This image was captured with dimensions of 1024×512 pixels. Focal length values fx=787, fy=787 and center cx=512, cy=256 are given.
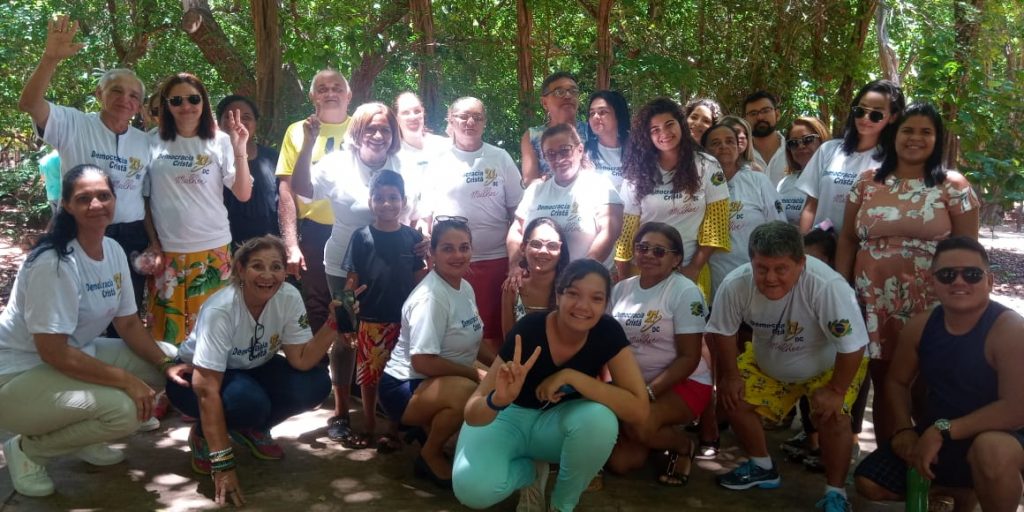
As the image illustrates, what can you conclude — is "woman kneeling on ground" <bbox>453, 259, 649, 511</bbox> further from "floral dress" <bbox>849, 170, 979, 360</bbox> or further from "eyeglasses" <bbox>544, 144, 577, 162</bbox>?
"floral dress" <bbox>849, 170, 979, 360</bbox>

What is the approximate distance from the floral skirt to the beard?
11.8 feet

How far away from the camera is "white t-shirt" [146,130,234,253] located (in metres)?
4.30

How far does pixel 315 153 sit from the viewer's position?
15.6ft

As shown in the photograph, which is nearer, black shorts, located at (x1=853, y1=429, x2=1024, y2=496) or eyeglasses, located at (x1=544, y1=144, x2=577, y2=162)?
black shorts, located at (x1=853, y1=429, x2=1024, y2=496)

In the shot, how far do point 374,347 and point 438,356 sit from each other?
0.59 m

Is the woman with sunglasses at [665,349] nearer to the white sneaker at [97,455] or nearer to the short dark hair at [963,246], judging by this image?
the short dark hair at [963,246]

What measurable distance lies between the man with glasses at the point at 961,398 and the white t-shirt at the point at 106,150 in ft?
12.4

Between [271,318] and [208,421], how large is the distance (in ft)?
1.80

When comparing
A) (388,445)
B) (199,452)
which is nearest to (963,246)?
(388,445)

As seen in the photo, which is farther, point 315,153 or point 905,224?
point 315,153

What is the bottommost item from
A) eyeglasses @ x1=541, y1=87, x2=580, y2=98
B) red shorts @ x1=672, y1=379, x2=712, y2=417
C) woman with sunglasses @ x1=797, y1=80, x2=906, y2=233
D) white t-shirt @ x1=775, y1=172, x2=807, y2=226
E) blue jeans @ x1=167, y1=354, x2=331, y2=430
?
red shorts @ x1=672, y1=379, x2=712, y2=417

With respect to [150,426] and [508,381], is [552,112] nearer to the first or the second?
[508,381]

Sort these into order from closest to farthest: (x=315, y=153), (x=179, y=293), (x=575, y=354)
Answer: (x=575, y=354)
(x=179, y=293)
(x=315, y=153)

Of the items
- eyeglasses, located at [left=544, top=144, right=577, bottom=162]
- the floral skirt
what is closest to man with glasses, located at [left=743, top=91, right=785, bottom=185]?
eyeglasses, located at [left=544, top=144, right=577, bottom=162]
